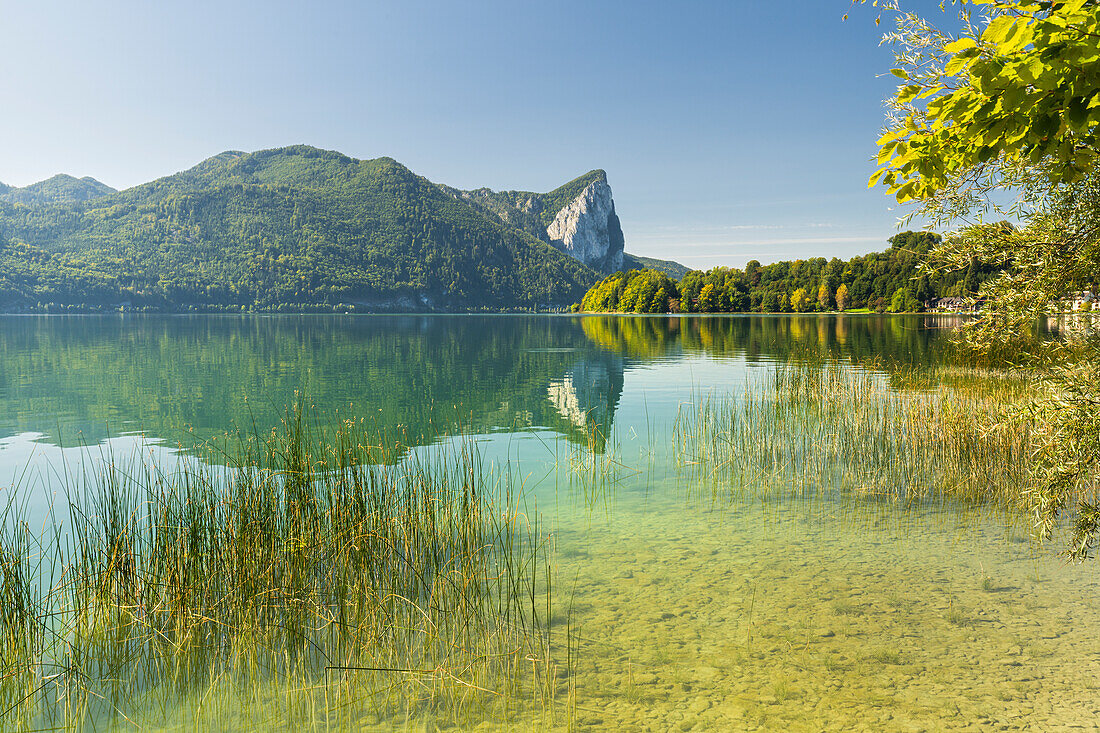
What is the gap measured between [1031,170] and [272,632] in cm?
774

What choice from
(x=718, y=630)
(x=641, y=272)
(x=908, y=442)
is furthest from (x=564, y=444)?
(x=641, y=272)

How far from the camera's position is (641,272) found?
14875cm

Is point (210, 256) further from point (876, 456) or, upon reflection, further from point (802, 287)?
point (876, 456)

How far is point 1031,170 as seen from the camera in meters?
5.95

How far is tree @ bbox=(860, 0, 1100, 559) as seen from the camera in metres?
2.62

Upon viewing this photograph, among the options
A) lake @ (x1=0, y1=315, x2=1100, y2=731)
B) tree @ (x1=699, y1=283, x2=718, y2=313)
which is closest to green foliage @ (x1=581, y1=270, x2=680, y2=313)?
tree @ (x1=699, y1=283, x2=718, y2=313)

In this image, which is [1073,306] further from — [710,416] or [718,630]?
Result: [710,416]

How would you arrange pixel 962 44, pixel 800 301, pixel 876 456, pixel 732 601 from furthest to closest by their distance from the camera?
pixel 800 301 < pixel 876 456 < pixel 732 601 < pixel 962 44

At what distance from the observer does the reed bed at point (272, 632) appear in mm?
3895

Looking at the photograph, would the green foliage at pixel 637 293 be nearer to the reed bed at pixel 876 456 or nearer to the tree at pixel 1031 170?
the reed bed at pixel 876 456

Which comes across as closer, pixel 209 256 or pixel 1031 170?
pixel 1031 170

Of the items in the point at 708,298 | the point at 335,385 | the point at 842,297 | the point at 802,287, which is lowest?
the point at 335,385

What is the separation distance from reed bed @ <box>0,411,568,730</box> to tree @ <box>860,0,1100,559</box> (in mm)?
3741

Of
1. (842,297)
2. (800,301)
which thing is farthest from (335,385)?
(842,297)
